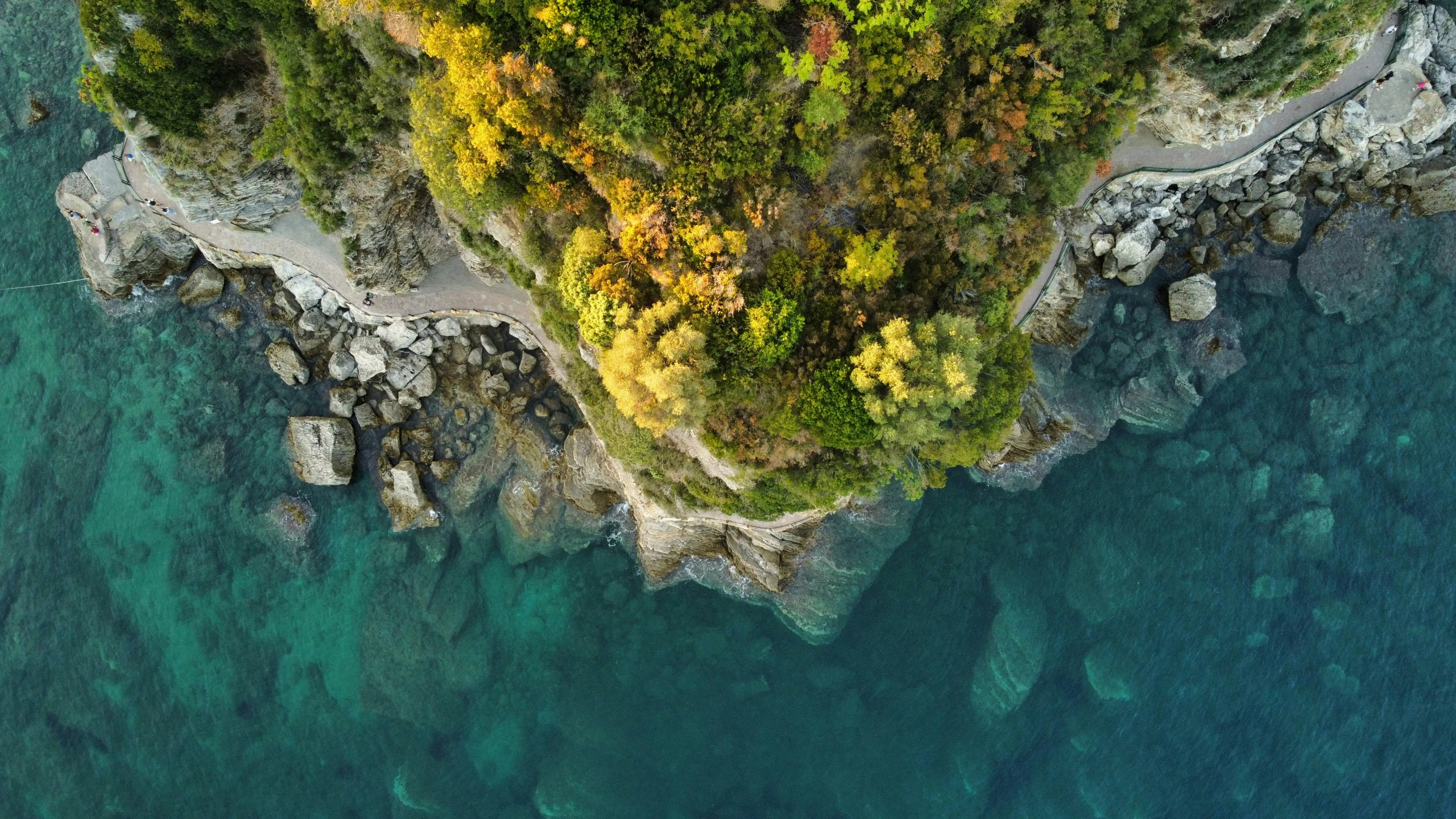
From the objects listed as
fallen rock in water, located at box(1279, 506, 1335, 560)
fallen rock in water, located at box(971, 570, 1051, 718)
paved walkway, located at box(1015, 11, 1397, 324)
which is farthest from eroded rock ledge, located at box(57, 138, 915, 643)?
fallen rock in water, located at box(1279, 506, 1335, 560)

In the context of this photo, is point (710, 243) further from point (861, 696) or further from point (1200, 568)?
point (1200, 568)

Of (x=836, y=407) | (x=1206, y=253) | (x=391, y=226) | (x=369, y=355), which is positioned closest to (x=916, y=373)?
(x=836, y=407)

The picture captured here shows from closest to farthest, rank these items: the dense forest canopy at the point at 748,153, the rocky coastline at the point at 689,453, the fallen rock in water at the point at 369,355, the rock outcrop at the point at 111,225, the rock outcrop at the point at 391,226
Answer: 1. the dense forest canopy at the point at 748,153
2. the rock outcrop at the point at 391,226
3. the rocky coastline at the point at 689,453
4. the rock outcrop at the point at 111,225
5. the fallen rock in water at the point at 369,355

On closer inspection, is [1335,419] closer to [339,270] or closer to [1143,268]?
[1143,268]

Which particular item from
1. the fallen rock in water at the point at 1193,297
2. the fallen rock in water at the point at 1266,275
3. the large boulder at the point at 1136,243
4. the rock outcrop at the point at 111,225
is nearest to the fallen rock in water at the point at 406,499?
the rock outcrop at the point at 111,225

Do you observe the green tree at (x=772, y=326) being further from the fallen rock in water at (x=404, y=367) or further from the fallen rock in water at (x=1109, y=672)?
the fallen rock in water at (x=1109, y=672)

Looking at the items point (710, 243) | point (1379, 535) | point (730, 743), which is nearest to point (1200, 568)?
point (1379, 535)

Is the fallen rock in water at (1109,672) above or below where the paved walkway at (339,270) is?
above
